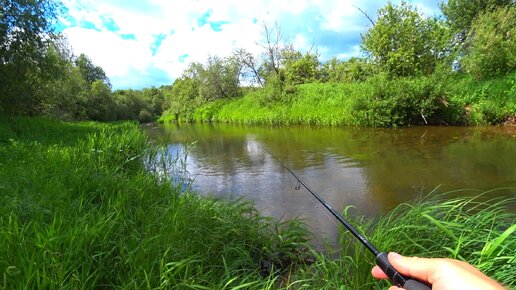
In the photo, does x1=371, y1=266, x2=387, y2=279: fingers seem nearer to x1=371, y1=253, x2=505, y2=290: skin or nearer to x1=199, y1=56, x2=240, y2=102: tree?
x1=371, y1=253, x2=505, y2=290: skin

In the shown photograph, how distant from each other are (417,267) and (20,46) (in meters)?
16.2

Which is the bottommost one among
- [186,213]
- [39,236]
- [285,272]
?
[285,272]

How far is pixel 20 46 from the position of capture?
1295 cm

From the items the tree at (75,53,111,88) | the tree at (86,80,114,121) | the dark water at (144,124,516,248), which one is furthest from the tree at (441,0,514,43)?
the tree at (75,53,111,88)

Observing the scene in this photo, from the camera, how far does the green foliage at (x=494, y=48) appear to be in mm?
15945

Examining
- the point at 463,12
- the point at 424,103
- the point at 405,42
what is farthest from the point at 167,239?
the point at 463,12

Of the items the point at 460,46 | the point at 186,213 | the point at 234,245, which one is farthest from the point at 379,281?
the point at 460,46

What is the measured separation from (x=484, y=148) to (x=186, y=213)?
10849 mm

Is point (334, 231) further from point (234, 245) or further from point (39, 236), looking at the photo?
point (39, 236)

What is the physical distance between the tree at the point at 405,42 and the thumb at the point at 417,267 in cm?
2039

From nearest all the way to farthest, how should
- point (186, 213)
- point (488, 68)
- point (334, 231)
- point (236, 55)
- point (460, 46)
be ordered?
point (186, 213) → point (334, 231) → point (488, 68) → point (460, 46) → point (236, 55)

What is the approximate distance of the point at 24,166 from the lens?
5.73 m

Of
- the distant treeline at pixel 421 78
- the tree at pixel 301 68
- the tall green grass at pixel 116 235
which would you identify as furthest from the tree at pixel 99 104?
the tall green grass at pixel 116 235

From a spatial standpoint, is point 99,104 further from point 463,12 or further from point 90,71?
point 463,12
